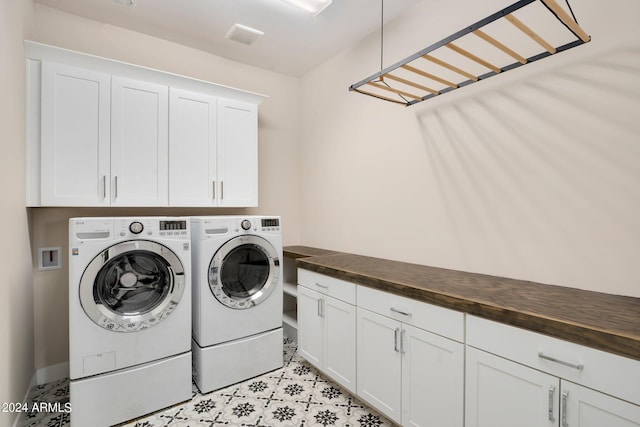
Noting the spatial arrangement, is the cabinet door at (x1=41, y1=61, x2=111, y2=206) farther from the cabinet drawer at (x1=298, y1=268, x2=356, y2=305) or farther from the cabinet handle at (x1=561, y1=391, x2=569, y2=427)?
the cabinet handle at (x1=561, y1=391, x2=569, y2=427)

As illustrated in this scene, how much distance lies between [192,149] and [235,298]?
4.04ft

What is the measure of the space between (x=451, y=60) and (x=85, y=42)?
2692mm

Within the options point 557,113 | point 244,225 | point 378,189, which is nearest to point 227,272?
point 244,225

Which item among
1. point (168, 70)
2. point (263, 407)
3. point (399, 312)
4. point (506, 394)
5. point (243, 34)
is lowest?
point (263, 407)

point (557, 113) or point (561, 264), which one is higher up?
point (557, 113)

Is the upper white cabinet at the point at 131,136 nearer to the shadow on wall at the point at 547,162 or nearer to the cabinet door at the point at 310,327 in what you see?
the cabinet door at the point at 310,327

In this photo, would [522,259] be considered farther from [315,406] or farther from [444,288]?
[315,406]

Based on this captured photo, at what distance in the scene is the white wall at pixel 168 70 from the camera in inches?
88.3

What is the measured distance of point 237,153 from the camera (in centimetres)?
272

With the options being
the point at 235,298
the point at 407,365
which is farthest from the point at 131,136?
the point at 407,365

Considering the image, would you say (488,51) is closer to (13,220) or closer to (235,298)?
(235,298)

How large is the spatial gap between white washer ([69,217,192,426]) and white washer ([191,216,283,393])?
0.36 ft

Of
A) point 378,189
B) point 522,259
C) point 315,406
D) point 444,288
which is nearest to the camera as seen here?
point 444,288

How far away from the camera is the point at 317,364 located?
221 centimetres
